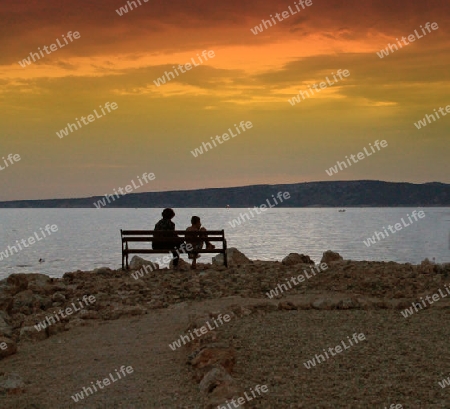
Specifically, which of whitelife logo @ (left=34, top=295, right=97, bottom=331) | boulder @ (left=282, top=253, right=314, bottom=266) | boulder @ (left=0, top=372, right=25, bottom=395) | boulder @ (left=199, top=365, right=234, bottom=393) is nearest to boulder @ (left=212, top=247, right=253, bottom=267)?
boulder @ (left=282, top=253, right=314, bottom=266)

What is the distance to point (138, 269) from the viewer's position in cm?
1869

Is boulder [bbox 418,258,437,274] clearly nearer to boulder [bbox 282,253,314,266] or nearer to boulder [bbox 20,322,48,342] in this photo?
boulder [bbox 282,253,314,266]

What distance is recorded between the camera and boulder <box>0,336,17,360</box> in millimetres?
9828

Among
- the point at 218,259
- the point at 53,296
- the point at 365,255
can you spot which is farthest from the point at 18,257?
the point at 53,296

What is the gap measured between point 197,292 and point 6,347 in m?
5.06

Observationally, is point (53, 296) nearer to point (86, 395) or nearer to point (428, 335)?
point (86, 395)

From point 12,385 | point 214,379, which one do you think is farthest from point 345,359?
point 12,385

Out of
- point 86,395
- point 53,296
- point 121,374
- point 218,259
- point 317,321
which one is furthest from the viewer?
point 218,259

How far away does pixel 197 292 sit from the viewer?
1415 cm

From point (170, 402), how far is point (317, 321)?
3853 millimetres

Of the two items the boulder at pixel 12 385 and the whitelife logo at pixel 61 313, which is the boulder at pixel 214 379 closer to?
the boulder at pixel 12 385

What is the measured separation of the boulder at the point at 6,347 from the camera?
9828mm

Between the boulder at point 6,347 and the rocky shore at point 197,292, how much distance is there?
0.02 m

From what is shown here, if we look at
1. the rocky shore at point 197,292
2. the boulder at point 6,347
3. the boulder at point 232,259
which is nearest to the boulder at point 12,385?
the rocky shore at point 197,292
